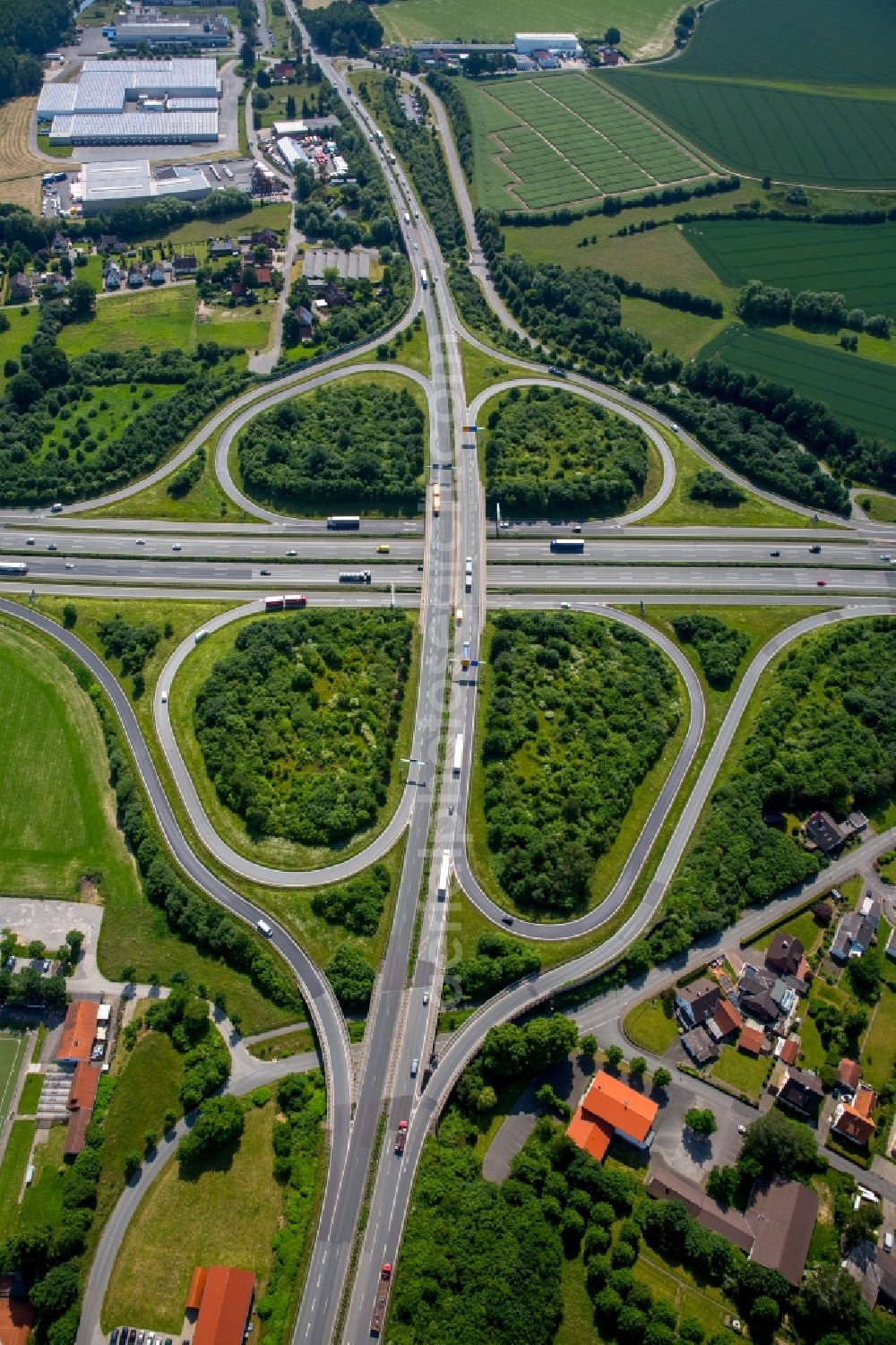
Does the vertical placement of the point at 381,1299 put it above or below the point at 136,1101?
below

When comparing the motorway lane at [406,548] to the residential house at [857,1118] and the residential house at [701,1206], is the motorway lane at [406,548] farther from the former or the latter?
the residential house at [701,1206]

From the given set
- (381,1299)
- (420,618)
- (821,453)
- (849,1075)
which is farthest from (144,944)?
(821,453)

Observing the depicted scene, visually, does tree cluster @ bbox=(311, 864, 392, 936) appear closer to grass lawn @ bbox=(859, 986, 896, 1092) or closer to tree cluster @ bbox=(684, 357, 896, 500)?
grass lawn @ bbox=(859, 986, 896, 1092)

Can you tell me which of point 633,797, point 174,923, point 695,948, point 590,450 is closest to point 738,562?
point 590,450

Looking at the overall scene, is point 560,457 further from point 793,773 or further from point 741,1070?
point 741,1070

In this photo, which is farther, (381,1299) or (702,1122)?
(702,1122)

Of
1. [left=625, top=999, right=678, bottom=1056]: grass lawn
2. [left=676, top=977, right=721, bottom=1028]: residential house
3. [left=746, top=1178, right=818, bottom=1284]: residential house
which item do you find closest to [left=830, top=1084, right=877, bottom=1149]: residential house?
[left=746, top=1178, right=818, bottom=1284]: residential house
